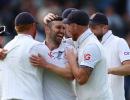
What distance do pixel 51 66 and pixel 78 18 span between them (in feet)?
2.14

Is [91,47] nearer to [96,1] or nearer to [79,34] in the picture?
[79,34]

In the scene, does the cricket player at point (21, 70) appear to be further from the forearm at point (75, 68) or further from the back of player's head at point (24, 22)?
the forearm at point (75, 68)

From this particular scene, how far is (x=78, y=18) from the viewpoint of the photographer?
9.24 metres

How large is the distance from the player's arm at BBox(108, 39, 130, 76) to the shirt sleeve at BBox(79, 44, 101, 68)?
42.1 inches

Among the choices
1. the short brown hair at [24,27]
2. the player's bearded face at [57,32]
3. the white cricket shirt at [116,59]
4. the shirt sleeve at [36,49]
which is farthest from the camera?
the white cricket shirt at [116,59]

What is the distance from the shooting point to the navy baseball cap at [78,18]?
9234 millimetres

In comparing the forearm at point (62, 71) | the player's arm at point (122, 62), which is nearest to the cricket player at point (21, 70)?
the forearm at point (62, 71)

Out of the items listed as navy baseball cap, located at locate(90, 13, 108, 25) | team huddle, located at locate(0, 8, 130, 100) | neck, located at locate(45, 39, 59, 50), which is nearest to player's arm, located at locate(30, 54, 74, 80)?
team huddle, located at locate(0, 8, 130, 100)

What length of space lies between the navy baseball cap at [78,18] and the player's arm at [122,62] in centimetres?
113

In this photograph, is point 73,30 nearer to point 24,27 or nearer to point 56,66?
A: point 56,66

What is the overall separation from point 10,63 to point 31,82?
35 centimetres

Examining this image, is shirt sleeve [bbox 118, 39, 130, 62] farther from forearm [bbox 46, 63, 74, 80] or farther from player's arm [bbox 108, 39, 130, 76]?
forearm [bbox 46, 63, 74, 80]

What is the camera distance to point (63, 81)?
9.40 metres

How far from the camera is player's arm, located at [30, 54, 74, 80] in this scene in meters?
9.09
